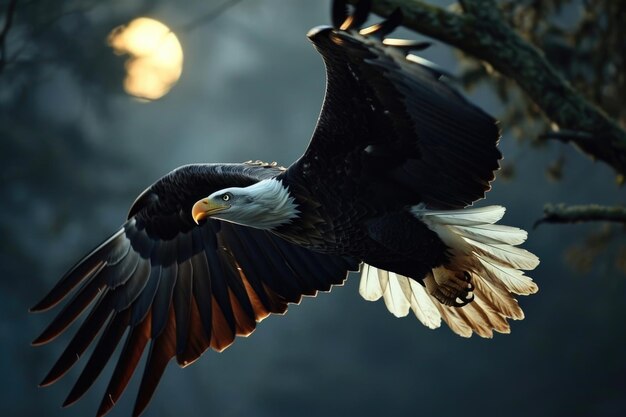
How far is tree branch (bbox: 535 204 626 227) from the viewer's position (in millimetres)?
3775

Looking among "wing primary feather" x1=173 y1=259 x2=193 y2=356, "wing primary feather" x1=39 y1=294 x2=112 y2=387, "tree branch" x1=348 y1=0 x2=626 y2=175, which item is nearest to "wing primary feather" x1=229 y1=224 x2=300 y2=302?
"wing primary feather" x1=173 y1=259 x2=193 y2=356

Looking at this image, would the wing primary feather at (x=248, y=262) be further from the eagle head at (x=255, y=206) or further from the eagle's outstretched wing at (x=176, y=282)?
the eagle head at (x=255, y=206)

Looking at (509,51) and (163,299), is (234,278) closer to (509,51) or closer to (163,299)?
(163,299)

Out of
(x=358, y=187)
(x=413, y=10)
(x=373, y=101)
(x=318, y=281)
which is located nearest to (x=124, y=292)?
(x=318, y=281)

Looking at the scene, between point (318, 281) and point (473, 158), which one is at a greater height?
point (473, 158)

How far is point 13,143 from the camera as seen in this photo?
1071 centimetres

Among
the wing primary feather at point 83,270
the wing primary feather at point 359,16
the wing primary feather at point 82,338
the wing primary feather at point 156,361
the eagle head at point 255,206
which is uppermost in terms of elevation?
the wing primary feather at point 359,16

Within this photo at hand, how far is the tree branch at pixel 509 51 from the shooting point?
4.23m

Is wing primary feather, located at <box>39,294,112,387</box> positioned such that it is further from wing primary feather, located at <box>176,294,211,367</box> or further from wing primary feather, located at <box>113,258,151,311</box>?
wing primary feather, located at <box>176,294,211,367</box>

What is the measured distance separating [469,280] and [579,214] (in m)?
0.79

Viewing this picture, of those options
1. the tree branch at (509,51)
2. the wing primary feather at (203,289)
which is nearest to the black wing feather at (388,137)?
the wing primary feather at (203,289)

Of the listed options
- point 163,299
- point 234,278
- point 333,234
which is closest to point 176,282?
point 163,299

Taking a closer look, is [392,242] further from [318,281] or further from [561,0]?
[561,0]

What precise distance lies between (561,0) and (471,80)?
1.05 m
